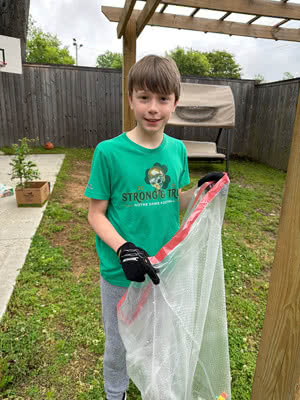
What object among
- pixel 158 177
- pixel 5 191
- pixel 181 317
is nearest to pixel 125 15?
pixel 158 177

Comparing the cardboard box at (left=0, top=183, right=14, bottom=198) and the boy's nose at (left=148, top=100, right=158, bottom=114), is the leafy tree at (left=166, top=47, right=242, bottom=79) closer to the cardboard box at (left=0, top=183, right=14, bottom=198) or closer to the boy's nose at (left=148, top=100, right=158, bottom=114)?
the cardboard box at (left=0, top=183, right=14, bottom=198)

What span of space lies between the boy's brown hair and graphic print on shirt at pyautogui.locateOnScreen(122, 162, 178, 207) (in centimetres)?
26

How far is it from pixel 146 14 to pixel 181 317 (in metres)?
2.46

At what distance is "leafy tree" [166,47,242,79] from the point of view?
120ft

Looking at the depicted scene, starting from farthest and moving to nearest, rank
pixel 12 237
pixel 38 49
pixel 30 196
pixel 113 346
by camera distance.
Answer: pixel 38 49 → pixel 30 196 → pixel 12 237 → pixel 113 346

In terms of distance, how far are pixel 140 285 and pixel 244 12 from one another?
2.75m

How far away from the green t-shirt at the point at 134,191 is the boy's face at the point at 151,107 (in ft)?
0.29

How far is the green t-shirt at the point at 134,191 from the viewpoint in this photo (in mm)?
1004

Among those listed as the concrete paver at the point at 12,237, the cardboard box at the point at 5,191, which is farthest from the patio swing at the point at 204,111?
the cardboard box at the point at 5,191

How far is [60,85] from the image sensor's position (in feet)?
26.4

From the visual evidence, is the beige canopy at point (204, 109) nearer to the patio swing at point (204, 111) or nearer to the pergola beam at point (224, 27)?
the patio swing at point (204, 111)

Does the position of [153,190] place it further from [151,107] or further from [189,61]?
[189,61]

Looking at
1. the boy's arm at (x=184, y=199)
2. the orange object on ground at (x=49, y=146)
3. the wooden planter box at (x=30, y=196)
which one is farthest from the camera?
the orange object on ground at (x=49, y=146)

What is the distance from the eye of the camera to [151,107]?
96 cm
